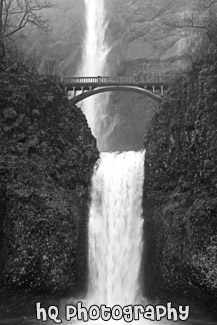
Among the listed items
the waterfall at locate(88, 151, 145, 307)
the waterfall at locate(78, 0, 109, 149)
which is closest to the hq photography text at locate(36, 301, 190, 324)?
the waterfall at locate(88, 151, 145, 307)

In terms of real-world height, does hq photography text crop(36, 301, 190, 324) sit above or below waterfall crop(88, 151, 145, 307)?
below

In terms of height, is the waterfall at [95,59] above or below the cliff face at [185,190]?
above

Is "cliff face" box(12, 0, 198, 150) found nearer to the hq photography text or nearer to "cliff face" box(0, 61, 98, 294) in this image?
"cliff face" box(0, 61, 98, 294)

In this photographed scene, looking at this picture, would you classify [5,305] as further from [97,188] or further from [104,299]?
[97,188]

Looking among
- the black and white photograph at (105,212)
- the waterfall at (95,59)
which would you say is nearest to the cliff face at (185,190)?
the black and white photograph at (105,212)

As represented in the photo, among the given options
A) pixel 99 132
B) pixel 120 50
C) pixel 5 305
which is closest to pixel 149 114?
pixel 99 132

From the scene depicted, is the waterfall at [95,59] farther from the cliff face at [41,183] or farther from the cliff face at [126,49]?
the cliff face at [41,183]
